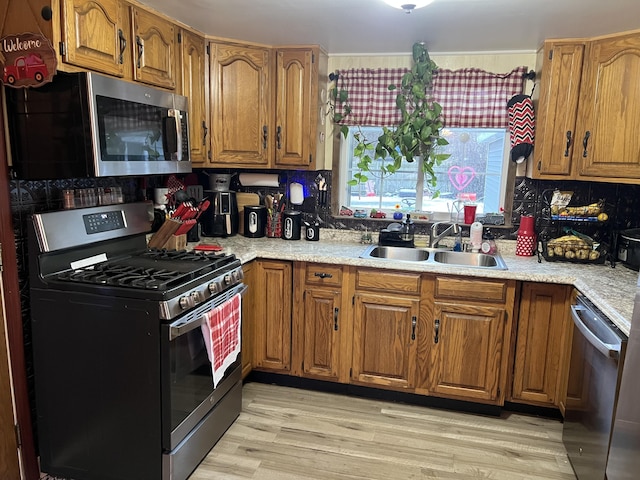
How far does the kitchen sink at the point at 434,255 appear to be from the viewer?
10.1 feet

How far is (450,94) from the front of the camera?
3217 mm

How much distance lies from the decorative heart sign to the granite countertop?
474mm

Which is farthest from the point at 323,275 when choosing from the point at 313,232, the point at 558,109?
the point at 558,109

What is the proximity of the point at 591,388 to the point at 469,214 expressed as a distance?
4.64ft

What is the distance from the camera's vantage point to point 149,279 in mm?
2066

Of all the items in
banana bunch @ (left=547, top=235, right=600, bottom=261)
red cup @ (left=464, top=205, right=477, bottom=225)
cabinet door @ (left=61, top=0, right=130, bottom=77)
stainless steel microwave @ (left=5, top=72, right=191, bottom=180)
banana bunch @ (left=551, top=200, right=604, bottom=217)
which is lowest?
banana bunch @ (left=547, top=235, right=600, bottom=261)

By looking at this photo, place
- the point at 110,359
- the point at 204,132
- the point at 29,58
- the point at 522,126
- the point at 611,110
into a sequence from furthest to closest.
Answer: the point at 204,132 < the point at 522,126 < the point at 611,110 < the point at 110,359 < the point at 29,58

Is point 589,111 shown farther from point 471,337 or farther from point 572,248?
point 471,337

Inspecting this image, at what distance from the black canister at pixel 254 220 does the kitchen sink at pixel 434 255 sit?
0.78 metres

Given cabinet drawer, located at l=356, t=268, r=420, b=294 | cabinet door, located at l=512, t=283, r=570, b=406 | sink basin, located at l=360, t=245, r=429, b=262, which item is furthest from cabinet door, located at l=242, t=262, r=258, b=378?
cabinet door, located at l=512, t=283, r=570, b=406

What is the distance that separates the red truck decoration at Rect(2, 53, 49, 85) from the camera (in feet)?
6.16

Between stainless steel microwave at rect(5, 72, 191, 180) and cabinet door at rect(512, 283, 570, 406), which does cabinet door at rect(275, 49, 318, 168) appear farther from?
cabinet door at rect(512, 283, 570, 406)

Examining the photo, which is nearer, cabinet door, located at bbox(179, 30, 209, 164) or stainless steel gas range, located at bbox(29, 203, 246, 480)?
stainless steel gas range, located at bbox(29, 203, 246, 480)

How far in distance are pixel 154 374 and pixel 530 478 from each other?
1795mm
